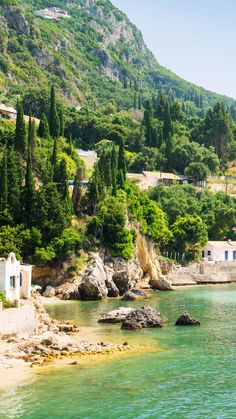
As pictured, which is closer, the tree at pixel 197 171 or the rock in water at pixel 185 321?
the rock in water at pixel 185 321

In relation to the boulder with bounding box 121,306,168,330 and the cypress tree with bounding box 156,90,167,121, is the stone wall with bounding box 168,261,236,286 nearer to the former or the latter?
the boulder with bounding box 121,306,168,330

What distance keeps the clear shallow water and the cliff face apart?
20.5m

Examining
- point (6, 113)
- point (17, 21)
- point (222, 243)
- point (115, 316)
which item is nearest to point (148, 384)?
point (115, 316)

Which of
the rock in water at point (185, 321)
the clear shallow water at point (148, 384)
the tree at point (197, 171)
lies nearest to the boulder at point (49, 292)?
the clear shallow water at point (148, 384)

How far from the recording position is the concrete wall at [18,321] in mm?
A: 39625

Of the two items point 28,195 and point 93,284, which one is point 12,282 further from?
point 28,195

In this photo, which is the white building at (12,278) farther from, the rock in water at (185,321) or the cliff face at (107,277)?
the cliff face at (107,277)

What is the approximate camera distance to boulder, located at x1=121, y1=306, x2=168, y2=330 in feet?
157

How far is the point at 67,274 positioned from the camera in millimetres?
70375

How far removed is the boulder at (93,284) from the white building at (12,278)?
735 inches

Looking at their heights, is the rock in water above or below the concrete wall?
below

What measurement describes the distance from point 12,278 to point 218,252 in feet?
184

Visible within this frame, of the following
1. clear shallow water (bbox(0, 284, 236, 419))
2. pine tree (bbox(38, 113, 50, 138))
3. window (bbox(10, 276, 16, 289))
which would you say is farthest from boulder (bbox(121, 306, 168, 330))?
pine tree (bbox(38, 113, 50, 138))

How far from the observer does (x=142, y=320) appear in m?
48.8
